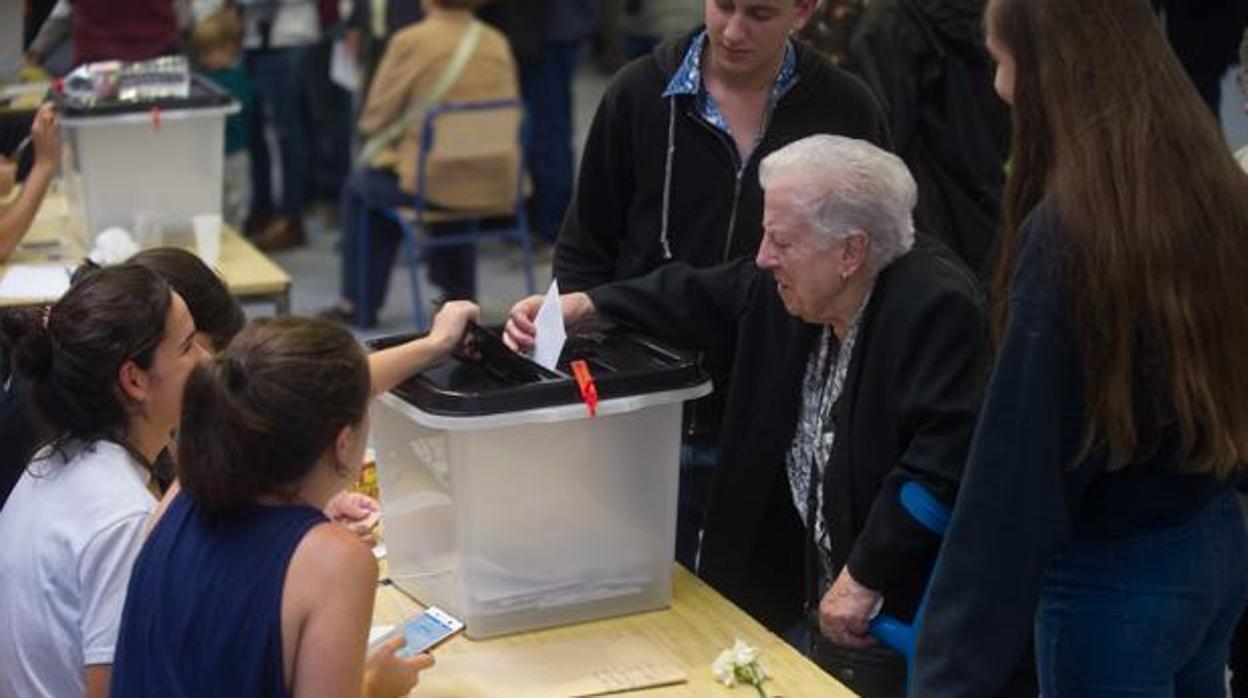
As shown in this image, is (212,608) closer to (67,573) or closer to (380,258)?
(67,573)

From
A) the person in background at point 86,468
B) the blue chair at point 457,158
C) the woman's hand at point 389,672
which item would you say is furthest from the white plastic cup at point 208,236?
the woman's hand at point 389,672

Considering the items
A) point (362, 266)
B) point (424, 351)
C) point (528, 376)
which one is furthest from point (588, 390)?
point (362, 266)

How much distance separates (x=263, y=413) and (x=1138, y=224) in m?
0.97

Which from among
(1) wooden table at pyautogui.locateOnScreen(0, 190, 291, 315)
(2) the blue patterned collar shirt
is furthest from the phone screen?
(1) wooden table at pyautogui.locateOnScreen(0, 190, 291, 315)

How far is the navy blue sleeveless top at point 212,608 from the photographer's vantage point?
2.00 metres

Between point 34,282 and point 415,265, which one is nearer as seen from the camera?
point 34,282

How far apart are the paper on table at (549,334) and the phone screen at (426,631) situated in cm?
36

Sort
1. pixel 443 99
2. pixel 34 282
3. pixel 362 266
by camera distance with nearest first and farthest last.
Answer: pixel 34 282 < pixel 443 99 < pixel 362 266

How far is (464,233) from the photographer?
6.45 metres

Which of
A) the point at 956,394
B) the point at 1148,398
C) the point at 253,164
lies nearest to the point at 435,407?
the point at 956,394

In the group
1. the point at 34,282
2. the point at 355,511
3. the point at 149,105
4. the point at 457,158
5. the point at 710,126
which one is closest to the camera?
the point at 355,511

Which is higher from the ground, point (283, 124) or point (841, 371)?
point (841, 371)

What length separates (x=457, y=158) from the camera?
20.1 ft

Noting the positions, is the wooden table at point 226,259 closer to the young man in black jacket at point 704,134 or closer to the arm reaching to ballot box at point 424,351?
the young man in black jacket at point 704,134
